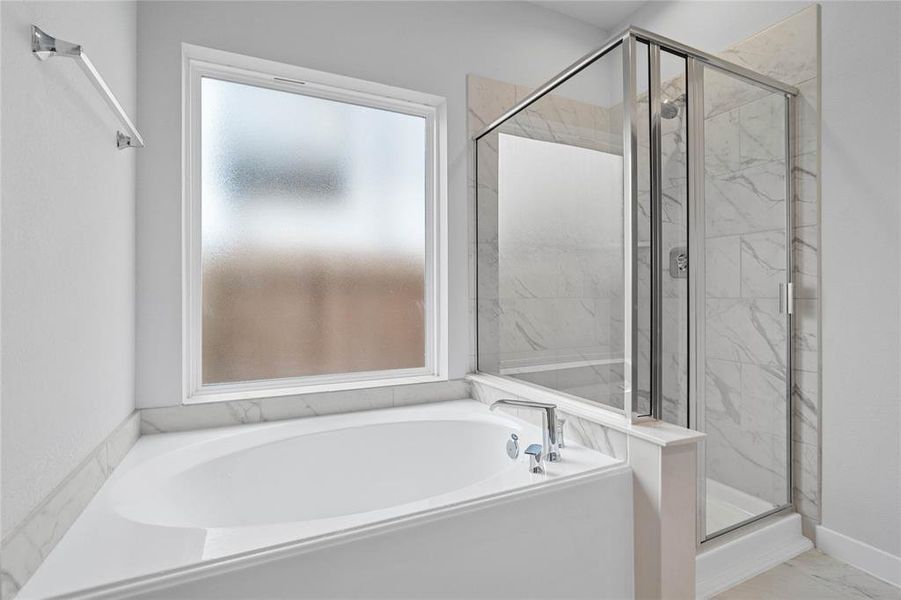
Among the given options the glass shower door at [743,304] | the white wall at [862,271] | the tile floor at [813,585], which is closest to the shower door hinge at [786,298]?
the glass shower door at [743,304]

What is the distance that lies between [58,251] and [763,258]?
236 cm

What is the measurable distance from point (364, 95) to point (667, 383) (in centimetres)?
188

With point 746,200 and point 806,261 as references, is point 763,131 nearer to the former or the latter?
point 746,200

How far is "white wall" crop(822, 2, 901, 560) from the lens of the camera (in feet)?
5.55

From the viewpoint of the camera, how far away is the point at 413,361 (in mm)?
2418

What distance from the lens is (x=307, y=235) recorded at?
7.10 feet

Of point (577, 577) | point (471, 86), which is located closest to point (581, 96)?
point (471, 86)

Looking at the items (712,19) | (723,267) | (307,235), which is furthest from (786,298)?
(307,235)

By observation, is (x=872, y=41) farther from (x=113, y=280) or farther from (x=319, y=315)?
(x=113, y=280)

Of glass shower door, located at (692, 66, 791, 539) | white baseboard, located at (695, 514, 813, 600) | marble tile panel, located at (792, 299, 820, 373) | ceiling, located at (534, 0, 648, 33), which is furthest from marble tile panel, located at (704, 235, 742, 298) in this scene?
ceiling, located at (534, 0, 648, 33)

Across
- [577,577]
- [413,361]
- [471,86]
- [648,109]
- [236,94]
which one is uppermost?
[471,86]

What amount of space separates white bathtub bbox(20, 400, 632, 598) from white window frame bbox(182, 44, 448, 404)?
218 mm

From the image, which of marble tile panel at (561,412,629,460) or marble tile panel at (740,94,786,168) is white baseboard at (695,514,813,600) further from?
marble tile panel at (740,94,786,168)

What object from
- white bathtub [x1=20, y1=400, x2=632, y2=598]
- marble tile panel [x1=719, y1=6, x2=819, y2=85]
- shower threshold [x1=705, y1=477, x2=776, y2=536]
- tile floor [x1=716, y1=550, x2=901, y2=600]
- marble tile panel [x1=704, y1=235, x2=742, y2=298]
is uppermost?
marble tile panel [x1=719, y1=6, x2=819, y2=85]
